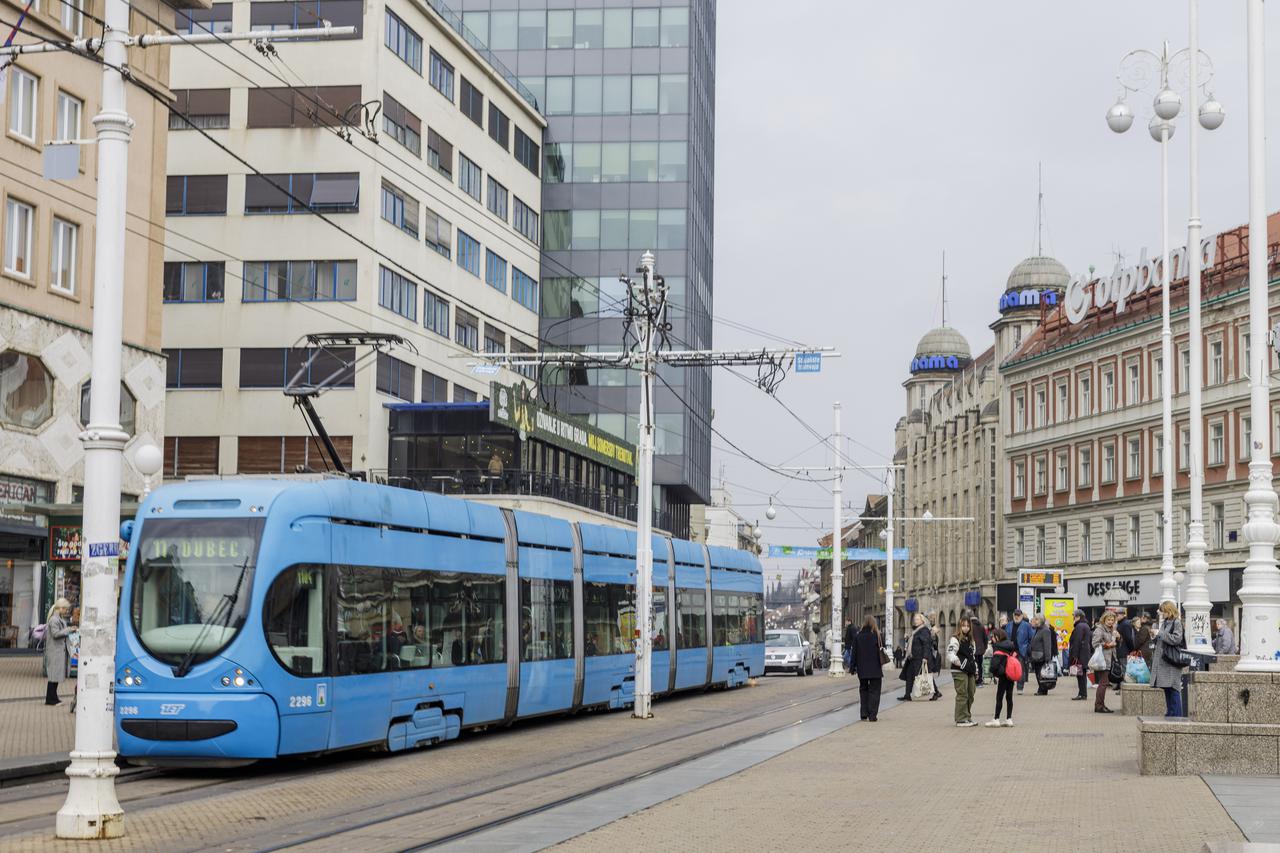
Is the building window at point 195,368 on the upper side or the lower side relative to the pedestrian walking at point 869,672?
upper

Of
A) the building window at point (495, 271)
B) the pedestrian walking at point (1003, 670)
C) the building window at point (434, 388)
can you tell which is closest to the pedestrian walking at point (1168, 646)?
the pedestrian walking at point (1003, 670)

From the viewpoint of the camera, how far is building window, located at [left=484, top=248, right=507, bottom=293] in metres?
64.9

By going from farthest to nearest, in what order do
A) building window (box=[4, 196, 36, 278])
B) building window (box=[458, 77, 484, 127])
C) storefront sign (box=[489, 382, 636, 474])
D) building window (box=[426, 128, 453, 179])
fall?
building window (box=[458, 77, 484, 127]) < building window (box=[426, 128, 453, 179]) < storefront sign (box=[489, 382, 636, 474]) < building window (box=[4, 196, 36, 278])

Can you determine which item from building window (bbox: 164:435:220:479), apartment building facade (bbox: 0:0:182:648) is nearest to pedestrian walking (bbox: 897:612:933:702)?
apartment building facade (bbox: 0:0:182:648)

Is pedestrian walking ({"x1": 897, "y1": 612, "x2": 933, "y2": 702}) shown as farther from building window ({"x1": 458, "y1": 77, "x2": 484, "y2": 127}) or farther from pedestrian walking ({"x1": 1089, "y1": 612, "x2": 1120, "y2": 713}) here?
building window ({"x1": 458, "y1": 77, "x2": 484, "y2": 127})

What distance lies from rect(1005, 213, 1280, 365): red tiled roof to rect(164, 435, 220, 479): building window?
108ft

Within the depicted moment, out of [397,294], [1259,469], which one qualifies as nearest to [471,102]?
[397,294]

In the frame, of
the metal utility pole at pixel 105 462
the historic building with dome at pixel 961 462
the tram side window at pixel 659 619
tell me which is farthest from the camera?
the historic building with dome at pixel 961 462

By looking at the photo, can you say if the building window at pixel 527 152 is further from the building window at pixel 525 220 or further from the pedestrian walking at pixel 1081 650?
the pedestrian walking at pixel 1081 650

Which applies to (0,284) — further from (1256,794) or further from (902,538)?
(902,538)

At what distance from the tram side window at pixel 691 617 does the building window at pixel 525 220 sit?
115ft

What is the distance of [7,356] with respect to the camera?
1417 inches

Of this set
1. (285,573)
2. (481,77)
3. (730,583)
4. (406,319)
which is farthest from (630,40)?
(285,573)

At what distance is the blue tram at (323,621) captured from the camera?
16906 millimetres
